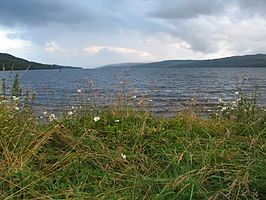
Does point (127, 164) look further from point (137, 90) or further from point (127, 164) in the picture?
point (137, 90)

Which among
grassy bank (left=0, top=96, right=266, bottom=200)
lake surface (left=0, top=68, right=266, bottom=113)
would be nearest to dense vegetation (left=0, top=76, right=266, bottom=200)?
grassy bank (left=0, top=96, right=266, bottom=200)

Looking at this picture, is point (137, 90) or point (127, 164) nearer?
point (127, 164)

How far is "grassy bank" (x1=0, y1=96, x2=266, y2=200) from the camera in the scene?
1.99 m

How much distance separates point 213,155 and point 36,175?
6.91 feet

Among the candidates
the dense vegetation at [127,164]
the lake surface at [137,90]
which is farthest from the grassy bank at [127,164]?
the lake surface at [137,90]

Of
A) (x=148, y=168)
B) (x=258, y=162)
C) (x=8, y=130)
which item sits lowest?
(x=148, y=168)

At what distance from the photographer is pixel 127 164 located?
275 cm

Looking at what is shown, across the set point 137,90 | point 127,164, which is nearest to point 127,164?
point 127,164

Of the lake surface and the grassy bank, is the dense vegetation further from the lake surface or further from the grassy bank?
the lake surface

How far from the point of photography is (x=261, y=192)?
1996mm

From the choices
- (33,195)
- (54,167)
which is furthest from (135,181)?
(54,167)

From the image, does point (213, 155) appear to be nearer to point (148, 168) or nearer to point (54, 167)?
point (148, 168)

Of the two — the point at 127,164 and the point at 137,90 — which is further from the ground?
the point at 127,164

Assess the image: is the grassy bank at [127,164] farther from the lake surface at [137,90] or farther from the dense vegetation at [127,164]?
the lake surface at [137,90]
